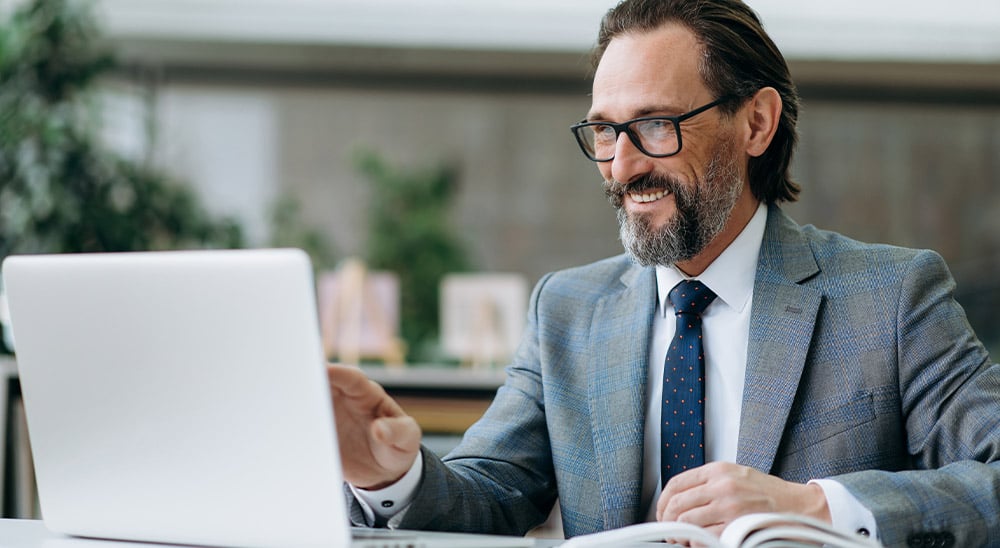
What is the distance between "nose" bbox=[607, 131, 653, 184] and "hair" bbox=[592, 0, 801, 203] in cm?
16

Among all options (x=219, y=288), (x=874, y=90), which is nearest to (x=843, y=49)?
(x=874, y=90)

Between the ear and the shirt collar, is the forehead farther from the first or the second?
the shirt collar

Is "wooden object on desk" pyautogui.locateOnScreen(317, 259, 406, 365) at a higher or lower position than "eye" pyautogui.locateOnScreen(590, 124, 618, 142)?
lower

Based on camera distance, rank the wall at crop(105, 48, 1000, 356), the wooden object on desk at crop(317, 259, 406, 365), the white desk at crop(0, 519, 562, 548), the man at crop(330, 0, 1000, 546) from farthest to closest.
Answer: the wall at crop(105, 48, 1000, 356), the wooden object on desk at crop(317, 259, 406, 365), the man at crop(330, 0, 1000, 546), the white desk at crop(0, 519, 562, 548)

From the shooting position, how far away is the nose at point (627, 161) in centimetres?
145

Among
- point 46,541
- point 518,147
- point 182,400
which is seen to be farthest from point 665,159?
point 518,147

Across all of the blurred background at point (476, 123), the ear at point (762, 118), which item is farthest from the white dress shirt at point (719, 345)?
the blurred background at point (476, 123)

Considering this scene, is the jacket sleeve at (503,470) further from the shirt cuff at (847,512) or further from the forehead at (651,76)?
the shirt cuff at (847,512)

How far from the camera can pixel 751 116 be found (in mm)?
1578

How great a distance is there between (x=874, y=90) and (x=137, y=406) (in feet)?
24.2

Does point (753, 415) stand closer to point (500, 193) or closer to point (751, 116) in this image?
point (751, 116)

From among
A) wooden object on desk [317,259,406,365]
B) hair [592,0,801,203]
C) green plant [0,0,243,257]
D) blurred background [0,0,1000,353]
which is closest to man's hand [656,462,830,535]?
hair [592,0,801,203]

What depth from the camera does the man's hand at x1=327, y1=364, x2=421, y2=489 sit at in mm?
1033

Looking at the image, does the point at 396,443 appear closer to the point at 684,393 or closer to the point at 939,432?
the point at 684,393
